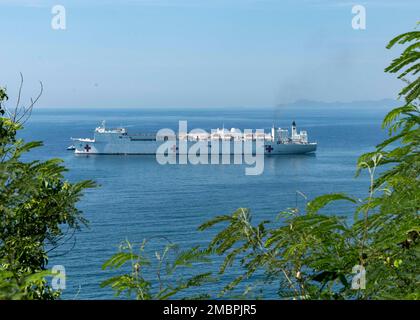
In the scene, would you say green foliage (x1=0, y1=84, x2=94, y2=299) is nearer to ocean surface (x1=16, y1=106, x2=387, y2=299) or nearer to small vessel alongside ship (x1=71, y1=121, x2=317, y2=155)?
ocean surface (x1=16, y1=106, x2=387, y2=299)

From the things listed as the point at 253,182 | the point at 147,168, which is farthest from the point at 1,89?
the point at 147,168

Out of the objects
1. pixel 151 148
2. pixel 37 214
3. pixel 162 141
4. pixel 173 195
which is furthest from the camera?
pixel 162 141

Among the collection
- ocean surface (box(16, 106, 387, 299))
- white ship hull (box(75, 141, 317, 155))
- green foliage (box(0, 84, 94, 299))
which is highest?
green foliage (box(0, 84, 94, 299))

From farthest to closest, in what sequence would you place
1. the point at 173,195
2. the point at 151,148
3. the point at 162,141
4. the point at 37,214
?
the point at 162,141
the point at 151,148
the point at 173,195
the point at 37,214

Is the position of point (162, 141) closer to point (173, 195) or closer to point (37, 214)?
point (173, 195)

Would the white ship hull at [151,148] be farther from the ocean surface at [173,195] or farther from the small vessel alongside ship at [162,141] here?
the ocean surface at [173,195]

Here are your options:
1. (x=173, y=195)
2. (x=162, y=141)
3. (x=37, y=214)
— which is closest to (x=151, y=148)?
(x=162, y=141)

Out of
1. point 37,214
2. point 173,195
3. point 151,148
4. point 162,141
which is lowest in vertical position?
point 173,195

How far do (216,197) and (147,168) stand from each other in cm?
2228

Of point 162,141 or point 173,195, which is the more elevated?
point 162,141

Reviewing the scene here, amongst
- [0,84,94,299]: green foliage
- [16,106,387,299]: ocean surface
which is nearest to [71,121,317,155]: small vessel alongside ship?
[16,106,387,299]: ocean surface

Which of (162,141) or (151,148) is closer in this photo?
(151,148)

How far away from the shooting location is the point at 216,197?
164 ft
